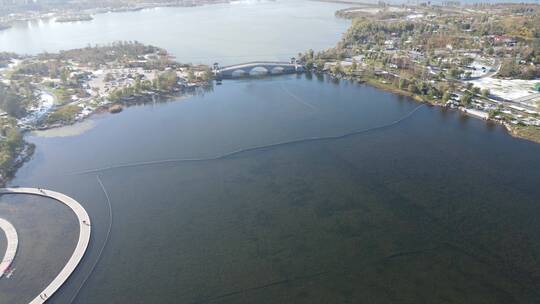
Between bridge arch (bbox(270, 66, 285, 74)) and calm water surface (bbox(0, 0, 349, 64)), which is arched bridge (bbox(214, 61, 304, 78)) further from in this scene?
calm water surface (bbox(0, 0, 349, 64))

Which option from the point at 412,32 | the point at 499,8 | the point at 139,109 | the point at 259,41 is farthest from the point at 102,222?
the point at 499,8

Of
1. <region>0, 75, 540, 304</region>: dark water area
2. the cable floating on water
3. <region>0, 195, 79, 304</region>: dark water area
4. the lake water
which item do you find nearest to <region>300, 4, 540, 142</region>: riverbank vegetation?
the lake water

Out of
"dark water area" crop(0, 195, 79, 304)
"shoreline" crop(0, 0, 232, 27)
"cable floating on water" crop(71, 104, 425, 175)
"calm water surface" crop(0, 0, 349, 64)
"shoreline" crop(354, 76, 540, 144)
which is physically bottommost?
"dark water area" crop(0, 195, 79, 304)

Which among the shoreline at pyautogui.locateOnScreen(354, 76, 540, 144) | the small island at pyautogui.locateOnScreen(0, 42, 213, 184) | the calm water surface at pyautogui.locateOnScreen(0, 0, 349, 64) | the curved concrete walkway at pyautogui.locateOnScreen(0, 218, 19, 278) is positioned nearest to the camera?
the curved concrete walkway at pyautogui.locateOnScreen(0, 218, 19, 278)

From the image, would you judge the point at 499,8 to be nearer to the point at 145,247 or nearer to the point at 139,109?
the point at 139,109

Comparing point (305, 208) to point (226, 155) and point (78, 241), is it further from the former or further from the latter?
point (78, 241)

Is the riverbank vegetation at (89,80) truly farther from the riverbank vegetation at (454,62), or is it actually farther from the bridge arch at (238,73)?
the riverbank vegetation at (454,62)
